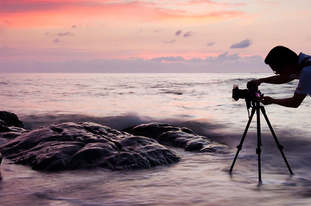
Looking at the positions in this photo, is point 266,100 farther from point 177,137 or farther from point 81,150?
point 177,137

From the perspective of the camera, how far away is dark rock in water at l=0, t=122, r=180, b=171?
539 centimetres

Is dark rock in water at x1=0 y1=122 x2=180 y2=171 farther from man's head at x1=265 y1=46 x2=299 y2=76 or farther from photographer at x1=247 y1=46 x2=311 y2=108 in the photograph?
man's head at x1=265 y1=46 x2=299 y2=76

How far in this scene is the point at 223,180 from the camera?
16.1ft

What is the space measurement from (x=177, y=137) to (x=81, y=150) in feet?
9.96

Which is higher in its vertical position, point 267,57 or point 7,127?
point 267,57

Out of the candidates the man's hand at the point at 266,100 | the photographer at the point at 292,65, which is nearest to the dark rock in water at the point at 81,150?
the man's hand at the point at 266,100

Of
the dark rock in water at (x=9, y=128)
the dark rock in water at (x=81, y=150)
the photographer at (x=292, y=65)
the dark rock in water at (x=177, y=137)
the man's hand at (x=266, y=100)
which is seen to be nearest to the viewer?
the photographer at (x=292, y=65)

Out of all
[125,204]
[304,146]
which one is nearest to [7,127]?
[125,204]

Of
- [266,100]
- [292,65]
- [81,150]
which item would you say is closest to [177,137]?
[81,150]

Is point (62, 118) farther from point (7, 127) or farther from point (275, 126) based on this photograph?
point (275, 126)

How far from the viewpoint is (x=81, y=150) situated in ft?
18.3

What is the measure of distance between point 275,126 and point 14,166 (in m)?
9.11

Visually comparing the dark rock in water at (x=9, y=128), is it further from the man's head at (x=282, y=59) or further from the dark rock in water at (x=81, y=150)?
the man's head at (x=282, y=59)

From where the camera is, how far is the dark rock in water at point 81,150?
539 cm
